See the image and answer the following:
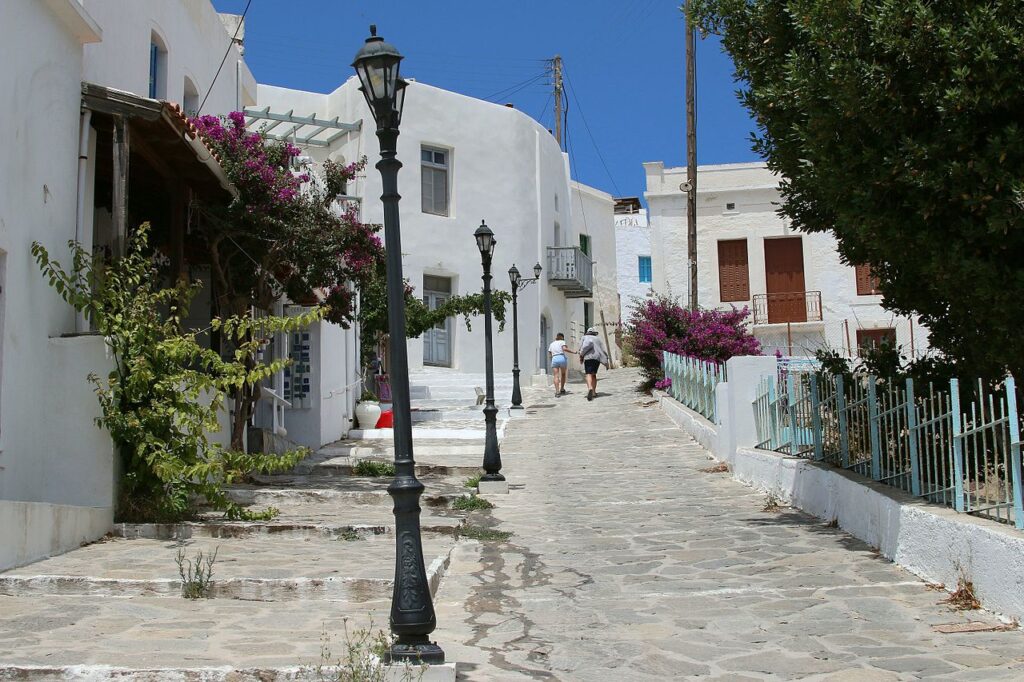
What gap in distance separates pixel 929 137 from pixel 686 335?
1546 centimetres

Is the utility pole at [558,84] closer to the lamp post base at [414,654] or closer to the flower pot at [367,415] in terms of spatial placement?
the flower pot at [367,415]

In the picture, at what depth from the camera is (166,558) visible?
7.38 meters

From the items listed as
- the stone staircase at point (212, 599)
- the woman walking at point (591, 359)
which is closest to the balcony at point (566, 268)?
the woman walking at point (591, 359)

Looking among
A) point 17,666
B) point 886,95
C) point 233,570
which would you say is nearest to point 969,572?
point 886,95

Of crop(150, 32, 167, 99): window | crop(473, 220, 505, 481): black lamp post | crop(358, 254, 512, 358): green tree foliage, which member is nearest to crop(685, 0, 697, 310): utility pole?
crop(358, 254, 512, 358): green tree foliage

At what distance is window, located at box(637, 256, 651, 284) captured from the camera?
39.2 meters

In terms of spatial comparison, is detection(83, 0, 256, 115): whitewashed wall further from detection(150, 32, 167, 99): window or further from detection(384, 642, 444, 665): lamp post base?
detection(384, 642, 444, 665): lamp post base

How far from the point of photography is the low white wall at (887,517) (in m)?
5.75

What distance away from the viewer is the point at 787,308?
29.7m

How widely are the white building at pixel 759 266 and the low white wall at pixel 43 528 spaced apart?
23344mm

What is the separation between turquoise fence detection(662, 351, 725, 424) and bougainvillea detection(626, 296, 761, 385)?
36.6 inches

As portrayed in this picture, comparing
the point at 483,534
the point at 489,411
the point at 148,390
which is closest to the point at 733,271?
the point at 489,411

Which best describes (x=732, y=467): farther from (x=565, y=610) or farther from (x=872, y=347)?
(x=565, y=610)

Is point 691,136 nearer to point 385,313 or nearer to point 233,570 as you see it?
point 385,313
